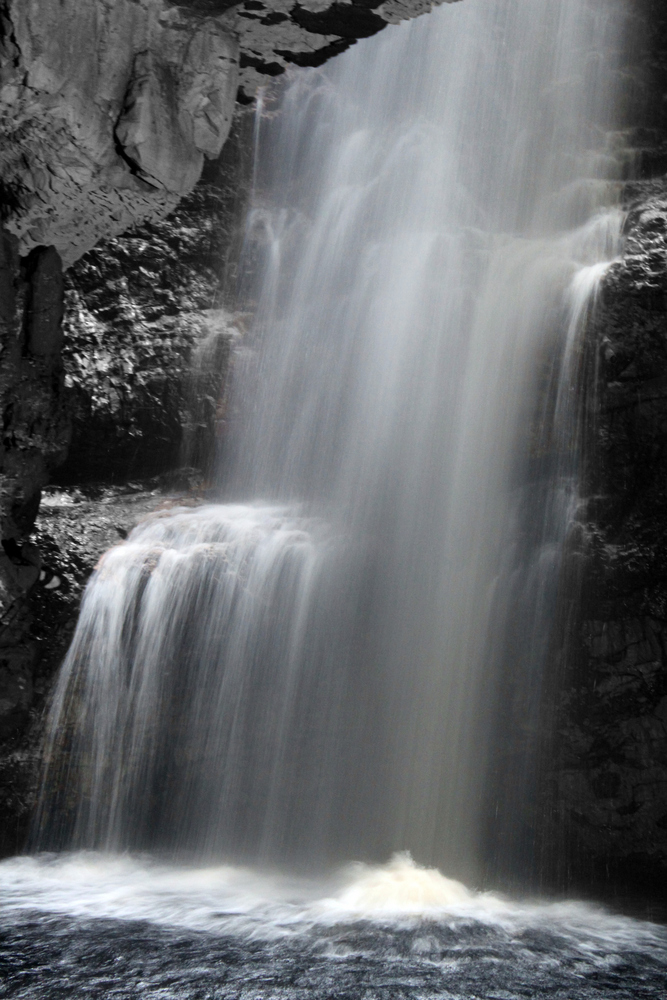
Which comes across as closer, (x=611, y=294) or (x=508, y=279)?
(x=611, y=294)

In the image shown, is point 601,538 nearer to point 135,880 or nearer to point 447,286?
point 447,286

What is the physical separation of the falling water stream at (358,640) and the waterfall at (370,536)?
0.03 metres

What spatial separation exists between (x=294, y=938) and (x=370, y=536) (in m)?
4.80

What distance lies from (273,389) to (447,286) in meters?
2.96

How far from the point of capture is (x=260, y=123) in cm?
1479

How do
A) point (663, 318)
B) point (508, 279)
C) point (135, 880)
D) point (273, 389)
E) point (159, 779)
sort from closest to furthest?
1. point (135, 880)
2. point (159, 779)
3. point (663, 318)
4. point (508, 279)
5. point (273, 389)

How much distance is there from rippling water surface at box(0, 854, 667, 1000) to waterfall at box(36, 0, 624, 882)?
1.71 ft

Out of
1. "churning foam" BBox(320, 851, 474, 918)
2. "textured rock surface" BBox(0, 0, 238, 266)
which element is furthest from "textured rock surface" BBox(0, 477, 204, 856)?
"churning foam" BBox(320, 851, 474, 918)

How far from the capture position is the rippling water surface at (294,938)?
581 cm

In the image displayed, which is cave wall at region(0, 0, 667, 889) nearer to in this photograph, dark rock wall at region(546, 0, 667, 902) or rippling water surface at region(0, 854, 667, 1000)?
dark rock wall at region(546, 0, 667, 902)

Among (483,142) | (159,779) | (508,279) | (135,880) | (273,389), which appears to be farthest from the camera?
(483,142)

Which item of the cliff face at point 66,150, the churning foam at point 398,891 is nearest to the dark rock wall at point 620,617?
the churning foam at point 398,891

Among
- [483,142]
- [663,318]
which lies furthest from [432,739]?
[483,142]

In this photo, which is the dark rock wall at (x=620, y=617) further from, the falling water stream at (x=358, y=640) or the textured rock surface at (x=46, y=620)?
the textured rock surface at (x=46, y=620)
